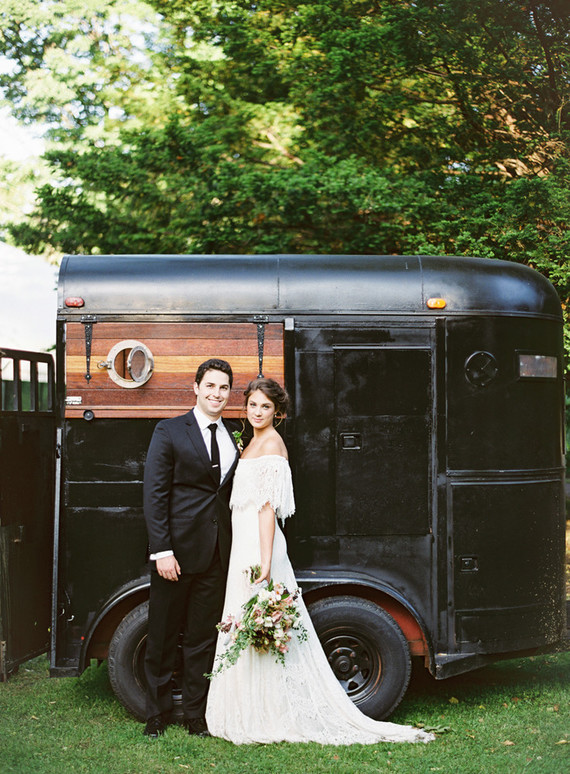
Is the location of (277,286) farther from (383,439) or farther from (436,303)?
(383,439)

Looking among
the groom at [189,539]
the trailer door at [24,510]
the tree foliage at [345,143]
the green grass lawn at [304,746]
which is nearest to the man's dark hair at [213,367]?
the groom at [189,539]

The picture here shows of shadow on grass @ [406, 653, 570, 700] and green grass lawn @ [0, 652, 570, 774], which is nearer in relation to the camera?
green grass lawn @ [0, 652, 570, 774]

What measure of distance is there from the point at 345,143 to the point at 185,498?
286 inches

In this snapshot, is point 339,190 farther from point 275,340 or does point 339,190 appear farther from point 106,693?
point 106,693

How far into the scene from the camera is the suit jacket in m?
5.08

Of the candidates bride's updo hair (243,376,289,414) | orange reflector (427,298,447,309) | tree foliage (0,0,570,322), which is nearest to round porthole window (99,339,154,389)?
bride's updo hair (243,376,289,414)

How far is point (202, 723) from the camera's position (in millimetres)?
5207

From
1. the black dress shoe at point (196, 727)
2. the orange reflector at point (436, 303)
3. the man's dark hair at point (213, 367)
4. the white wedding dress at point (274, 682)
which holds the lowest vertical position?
the black dress shoe at point (196, 727)

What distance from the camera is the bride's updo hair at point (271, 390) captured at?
16.8 feet

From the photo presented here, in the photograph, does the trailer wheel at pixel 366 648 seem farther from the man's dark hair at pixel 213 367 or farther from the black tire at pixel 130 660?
the man's dark hair at pixel 213 367

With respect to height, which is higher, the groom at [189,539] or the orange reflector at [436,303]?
the orange reflector at [436,303]

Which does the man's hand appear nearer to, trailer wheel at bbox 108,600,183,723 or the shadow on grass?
trailer wheel at bbox 108,600,183,723

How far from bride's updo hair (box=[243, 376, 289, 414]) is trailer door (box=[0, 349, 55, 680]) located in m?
1.57

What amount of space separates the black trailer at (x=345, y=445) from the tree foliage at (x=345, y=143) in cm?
454
